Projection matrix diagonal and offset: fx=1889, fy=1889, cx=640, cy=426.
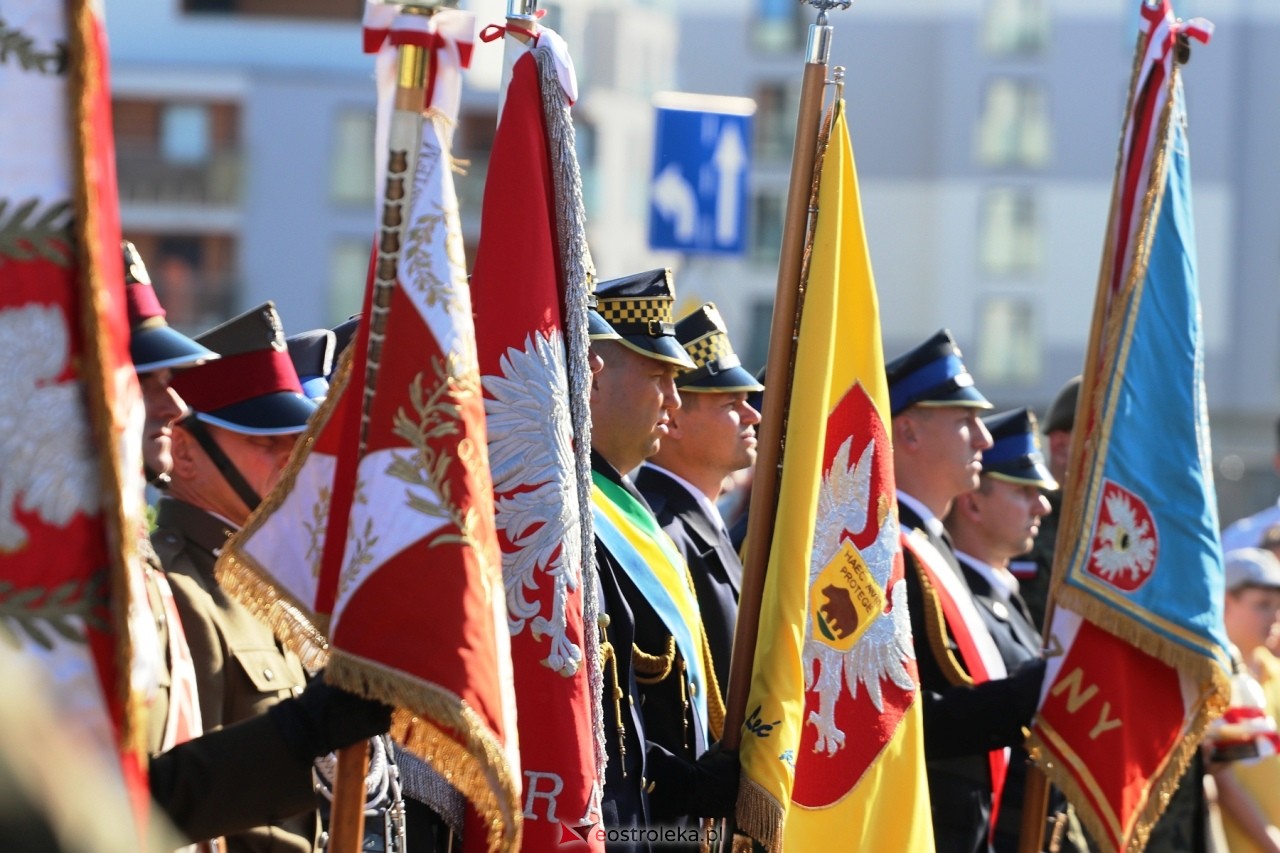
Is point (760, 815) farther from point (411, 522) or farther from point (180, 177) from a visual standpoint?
point (180, 177)

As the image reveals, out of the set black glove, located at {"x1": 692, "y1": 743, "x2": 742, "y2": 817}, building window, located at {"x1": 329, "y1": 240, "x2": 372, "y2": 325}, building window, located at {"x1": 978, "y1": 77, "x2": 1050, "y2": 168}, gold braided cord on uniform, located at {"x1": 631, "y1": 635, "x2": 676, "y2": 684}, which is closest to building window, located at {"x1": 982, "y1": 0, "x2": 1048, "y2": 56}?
building window, located at {"x1": 978, "y1": 77, "x2": 1050, "y2": 168}

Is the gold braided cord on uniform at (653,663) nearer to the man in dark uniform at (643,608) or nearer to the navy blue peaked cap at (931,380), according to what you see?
the man in dark uniform at (643,608)

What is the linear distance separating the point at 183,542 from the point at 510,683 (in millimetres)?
1452

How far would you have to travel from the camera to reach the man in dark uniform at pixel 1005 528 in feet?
19.2

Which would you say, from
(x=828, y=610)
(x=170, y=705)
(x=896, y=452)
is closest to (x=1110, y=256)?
(x=896, y=452)

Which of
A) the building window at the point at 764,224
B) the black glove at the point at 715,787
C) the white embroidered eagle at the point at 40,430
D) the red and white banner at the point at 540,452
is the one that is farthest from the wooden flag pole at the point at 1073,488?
the building window at the point at 764,224

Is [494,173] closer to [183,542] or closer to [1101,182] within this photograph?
[183,542]

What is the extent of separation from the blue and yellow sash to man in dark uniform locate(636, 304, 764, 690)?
39 centimetres

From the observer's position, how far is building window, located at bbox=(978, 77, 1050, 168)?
43.3 metres

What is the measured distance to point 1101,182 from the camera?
143ft

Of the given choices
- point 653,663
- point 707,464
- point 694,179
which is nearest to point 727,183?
point 694,179

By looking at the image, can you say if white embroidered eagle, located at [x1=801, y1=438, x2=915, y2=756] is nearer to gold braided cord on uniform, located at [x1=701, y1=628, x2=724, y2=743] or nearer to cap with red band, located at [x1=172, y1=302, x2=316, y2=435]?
gold braided cord on uniform, located at [x1=701, y1=628, x2=724, y2=743]

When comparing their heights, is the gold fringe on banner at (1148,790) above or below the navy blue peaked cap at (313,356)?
below

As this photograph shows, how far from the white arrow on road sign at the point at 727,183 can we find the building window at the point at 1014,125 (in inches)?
1360
